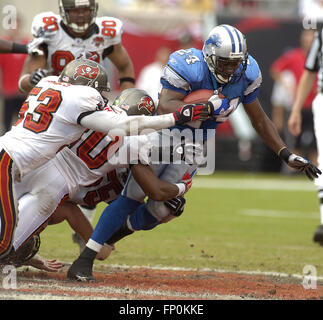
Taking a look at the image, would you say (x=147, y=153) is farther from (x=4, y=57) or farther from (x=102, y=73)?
(x=4, y=57)

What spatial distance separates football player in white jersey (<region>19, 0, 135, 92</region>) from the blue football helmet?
1482 millimetres

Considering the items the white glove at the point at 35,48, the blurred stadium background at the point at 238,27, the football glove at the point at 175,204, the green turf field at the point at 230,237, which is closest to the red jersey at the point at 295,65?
the blurred stadium background at the point at 238,27

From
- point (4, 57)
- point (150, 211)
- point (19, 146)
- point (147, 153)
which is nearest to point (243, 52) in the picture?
point (147, 153)

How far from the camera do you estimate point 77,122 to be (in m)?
4.40

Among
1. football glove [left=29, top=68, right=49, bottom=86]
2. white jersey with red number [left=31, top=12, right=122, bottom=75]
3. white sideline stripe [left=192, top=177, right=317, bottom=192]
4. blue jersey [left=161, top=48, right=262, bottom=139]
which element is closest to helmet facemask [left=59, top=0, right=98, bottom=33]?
white jersey with red number [left=31, top=12, right=122, bottom=75]

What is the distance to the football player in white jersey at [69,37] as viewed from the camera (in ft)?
19.6

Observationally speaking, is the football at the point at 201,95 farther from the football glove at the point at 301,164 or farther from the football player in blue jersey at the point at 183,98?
the football glove at the point at 301,164

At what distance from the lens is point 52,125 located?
4.42 meters

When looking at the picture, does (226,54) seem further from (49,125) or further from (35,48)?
(35,48)

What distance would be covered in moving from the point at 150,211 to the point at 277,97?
27.5 feet

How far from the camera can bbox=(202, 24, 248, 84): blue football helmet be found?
184 inches

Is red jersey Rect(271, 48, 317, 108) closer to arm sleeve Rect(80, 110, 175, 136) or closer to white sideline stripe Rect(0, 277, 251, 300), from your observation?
arm sleeve Rect(80, 110, 175, 136)

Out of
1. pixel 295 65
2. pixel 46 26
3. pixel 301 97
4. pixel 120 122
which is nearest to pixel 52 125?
pixel 120 122
